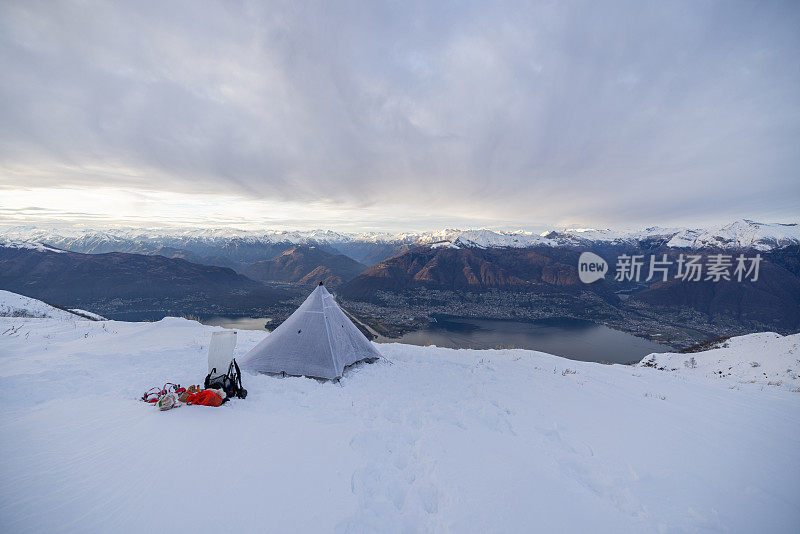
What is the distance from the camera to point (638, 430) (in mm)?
6555

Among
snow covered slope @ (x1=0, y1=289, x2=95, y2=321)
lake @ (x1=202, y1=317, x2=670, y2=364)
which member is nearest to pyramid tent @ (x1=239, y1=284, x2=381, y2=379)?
snow covered slope @ (x1=0, y1=289, x2=95, y2=321)

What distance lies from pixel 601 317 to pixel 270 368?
538 feet

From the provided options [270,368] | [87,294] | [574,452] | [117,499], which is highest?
[117,499]

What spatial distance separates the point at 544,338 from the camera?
9719cm

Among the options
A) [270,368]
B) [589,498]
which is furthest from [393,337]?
[589,498]

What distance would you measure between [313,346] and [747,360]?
1330 inches

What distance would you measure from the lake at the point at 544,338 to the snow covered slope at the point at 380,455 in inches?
2790

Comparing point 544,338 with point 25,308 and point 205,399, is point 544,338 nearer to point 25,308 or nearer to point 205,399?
point 205,399

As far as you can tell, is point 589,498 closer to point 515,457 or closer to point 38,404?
point 515,457

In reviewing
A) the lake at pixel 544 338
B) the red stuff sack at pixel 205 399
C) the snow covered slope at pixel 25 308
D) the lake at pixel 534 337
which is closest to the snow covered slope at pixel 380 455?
the red stuff sack at pixel 205 399

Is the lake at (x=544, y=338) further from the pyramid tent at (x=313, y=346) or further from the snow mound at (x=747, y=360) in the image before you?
the pyramid tent at (x=313, y=346)

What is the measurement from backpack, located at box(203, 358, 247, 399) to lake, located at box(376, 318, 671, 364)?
72815mm

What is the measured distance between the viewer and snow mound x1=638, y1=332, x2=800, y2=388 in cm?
1895

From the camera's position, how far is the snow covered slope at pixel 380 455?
12.5 ft
